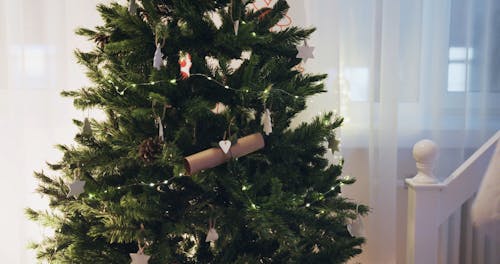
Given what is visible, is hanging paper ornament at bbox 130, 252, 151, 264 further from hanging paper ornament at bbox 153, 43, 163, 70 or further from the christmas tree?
hanging paper ornament at bbox 153, 43, 163, 70

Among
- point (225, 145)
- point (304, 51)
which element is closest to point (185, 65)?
point (225, 145)

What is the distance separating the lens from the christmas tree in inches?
32.7

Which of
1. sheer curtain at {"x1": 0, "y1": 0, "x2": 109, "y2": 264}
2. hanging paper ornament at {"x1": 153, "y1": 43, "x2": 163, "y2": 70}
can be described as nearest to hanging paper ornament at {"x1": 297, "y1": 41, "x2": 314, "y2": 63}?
hanging paper ornament at {"x1": 153, "y1": 43, "x2": 163, "y2": 70}

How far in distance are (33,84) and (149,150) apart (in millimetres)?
823

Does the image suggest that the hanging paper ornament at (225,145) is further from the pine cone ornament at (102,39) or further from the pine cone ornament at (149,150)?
the pine cone ornament at (102,39)

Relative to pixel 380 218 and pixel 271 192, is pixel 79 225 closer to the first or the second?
pixel 271 192

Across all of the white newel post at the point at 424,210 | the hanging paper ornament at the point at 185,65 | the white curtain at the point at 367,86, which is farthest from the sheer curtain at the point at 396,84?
the hanging paper ornament at the point at 185,65

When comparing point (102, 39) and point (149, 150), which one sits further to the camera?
point (102, 39)

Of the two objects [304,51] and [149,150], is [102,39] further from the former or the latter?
[304,51]

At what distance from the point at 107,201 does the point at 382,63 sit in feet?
3.25

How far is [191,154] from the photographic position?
88 centimetres

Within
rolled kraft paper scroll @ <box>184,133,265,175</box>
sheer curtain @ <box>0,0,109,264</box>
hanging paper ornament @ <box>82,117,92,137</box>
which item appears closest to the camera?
rolled kraft paper scroll @ <box>184,133,265,175</box>

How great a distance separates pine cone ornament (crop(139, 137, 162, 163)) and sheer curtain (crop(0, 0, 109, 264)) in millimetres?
721

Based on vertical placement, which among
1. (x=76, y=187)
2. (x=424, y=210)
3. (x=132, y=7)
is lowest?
(x=424, y=210)
